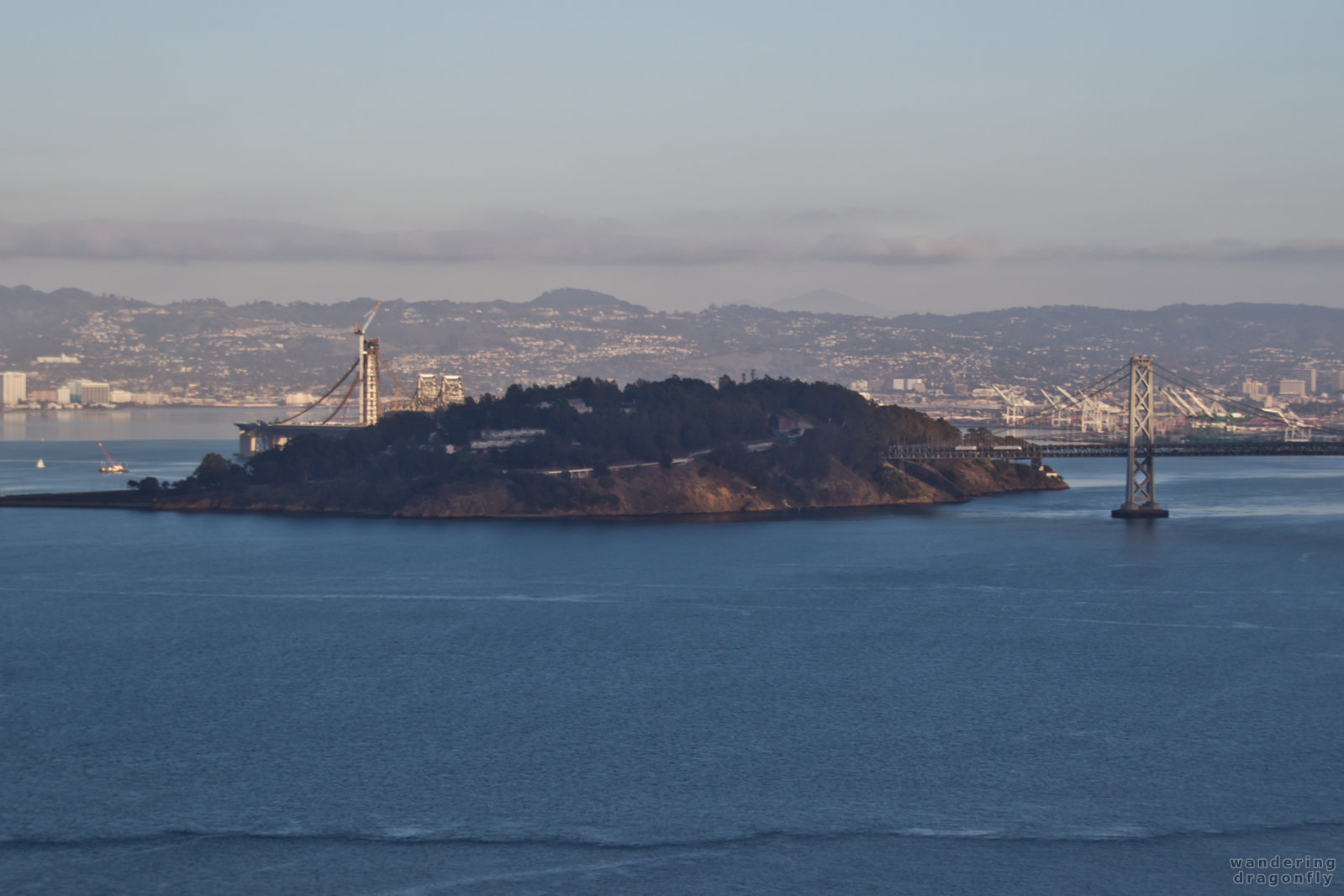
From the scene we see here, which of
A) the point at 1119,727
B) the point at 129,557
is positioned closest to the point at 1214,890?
the point at 1119,727

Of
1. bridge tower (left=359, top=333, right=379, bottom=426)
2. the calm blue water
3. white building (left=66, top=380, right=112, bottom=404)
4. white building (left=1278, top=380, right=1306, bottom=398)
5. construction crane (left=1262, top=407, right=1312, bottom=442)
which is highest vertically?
white building (left=1278, top=380, right=1306, bottom=398)

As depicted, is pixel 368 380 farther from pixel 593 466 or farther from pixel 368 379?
pixel 593 466

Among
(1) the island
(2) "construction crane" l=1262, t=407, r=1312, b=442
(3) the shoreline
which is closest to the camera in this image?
(3) the shoreline

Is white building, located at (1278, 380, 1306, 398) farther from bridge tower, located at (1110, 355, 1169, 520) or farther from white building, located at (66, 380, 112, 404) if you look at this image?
white building, located at (66, 380, 112, 404)

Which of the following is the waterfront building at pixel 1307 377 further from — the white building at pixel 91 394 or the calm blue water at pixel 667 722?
the white building at pixel 91 394

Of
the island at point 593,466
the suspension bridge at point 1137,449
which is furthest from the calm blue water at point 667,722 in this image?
the island at point 593,466

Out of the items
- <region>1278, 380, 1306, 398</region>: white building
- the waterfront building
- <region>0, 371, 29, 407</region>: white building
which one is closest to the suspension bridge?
<region>1278, 380, 1306, 398</region>: white building
